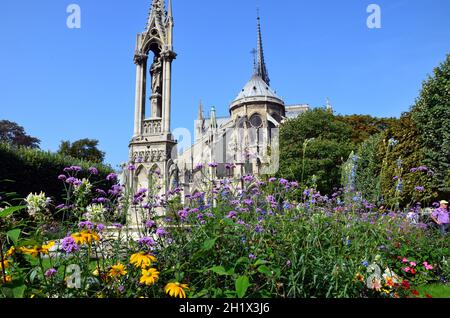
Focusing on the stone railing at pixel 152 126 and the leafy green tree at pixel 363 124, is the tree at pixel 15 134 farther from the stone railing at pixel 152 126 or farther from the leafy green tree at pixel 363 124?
the leafy green tree at pixel 363 124

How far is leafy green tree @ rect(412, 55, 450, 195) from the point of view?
1719cm

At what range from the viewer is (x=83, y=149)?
4625 cm

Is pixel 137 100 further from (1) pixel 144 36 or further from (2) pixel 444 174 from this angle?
(2) pixel 444 174

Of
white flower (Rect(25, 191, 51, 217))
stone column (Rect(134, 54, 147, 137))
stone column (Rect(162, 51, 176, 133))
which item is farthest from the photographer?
stone column (Rect(134, 54, 147, 137))

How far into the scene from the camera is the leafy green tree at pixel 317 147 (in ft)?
120

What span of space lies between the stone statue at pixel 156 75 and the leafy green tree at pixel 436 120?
1267 cm

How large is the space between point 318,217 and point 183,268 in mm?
1768

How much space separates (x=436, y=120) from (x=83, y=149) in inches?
1558

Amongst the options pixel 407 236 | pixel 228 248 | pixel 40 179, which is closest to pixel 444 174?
pixel 407 236

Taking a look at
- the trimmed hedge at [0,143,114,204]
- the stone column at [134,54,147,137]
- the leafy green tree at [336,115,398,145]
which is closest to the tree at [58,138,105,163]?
the trimmed hedge at [0,143,114,204]

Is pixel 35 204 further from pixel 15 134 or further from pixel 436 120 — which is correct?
pixel 15 134

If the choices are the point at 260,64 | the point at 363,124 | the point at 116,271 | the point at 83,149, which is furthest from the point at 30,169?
the point at 260,64

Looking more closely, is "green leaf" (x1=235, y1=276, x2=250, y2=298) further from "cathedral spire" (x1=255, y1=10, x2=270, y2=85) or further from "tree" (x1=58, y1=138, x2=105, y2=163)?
"cathedral spire" (x1=255, y1=10, x2=270, y2=85)

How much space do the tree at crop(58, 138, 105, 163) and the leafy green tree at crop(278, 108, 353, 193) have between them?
74.5 feet
